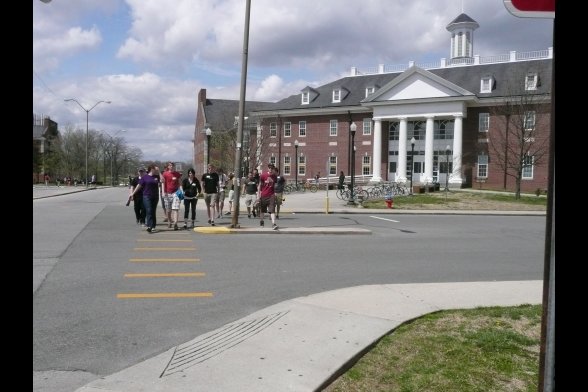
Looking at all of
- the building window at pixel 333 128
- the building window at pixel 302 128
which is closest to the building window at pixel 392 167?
the building window at pixel 333 128

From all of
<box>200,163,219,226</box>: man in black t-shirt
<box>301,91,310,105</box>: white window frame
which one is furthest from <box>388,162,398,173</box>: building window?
<box>200,163,219,226</box>: man in black t-shirt

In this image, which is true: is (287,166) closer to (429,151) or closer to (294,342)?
(429,151)

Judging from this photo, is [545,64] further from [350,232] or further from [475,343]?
[475,343]

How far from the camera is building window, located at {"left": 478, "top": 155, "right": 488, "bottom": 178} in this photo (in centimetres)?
5143

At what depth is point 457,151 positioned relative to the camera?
1949 inches

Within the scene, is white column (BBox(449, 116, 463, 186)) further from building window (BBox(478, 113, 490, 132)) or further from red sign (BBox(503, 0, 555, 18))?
red sign (BBox(503, 0, 555, 18))

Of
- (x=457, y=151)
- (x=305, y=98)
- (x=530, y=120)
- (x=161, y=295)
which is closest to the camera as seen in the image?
(x=161, y=295)

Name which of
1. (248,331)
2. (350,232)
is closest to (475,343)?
(248,331)

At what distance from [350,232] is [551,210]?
14.0 m

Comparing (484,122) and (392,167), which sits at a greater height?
(484,122)

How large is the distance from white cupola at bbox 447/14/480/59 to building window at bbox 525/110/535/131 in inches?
1065

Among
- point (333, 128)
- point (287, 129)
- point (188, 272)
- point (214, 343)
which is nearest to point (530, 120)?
point (333, 128)

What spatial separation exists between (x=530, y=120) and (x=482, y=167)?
12.5 meters
